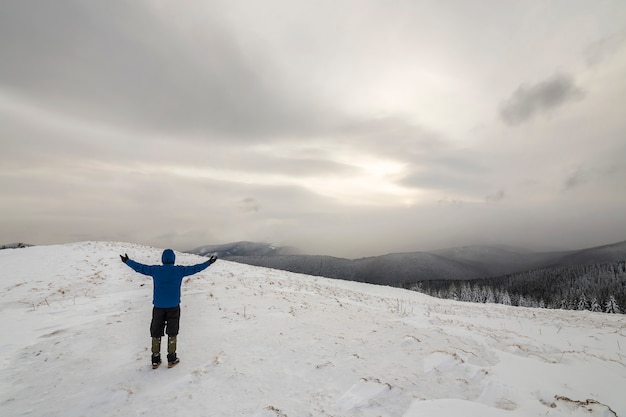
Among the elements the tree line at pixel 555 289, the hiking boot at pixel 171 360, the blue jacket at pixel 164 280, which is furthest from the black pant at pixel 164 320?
the tree line at pixel 555 289

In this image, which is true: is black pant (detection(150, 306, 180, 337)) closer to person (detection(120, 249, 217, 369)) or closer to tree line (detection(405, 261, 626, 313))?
person (detection(120, 249, 217, 369))

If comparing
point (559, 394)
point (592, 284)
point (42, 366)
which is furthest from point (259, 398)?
point (592, 284)

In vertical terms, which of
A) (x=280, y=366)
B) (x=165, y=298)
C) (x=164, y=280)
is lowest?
(x=280, y=366)

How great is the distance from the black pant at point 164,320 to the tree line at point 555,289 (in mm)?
111979

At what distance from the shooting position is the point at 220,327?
31.8 ft

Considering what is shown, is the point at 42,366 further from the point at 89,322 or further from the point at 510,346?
the point at 510,346

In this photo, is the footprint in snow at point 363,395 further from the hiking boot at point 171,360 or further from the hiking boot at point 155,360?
the hiking boot at point 155,360

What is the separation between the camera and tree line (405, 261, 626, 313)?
344 feet

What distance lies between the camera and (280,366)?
6.92m

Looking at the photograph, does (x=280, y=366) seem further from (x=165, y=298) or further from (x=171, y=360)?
(x=165, y=298)

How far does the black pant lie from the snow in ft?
2.78

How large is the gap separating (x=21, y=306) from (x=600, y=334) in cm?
2703

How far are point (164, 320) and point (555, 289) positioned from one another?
17441cm

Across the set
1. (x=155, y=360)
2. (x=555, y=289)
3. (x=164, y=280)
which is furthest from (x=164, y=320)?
(x=555, y=289)
